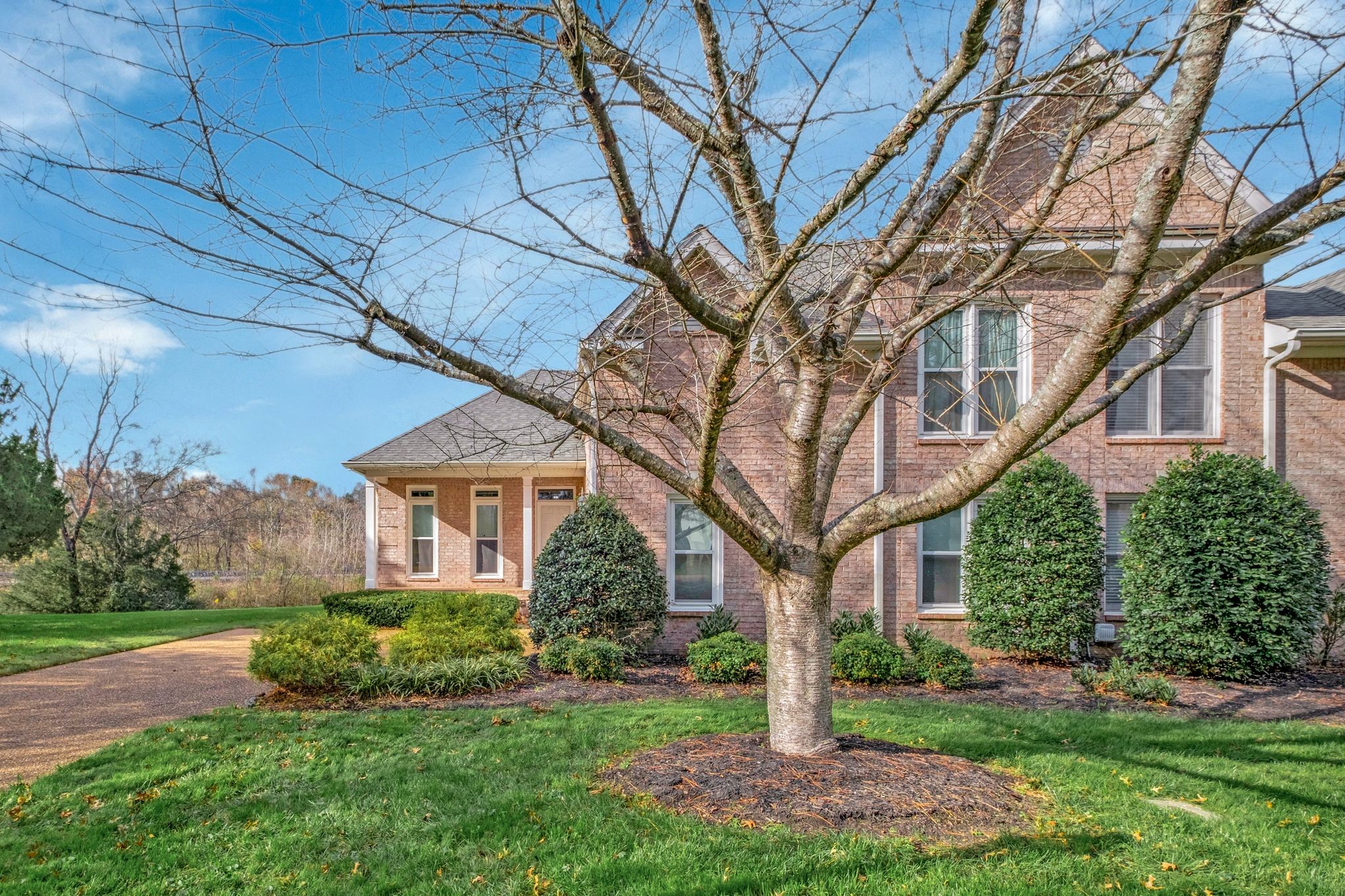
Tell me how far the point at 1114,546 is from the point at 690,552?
6.08m

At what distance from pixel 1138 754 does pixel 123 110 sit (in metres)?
7.44

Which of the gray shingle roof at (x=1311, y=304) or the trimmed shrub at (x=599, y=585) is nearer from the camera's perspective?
the trimmed shrub at (x=599, y=585)

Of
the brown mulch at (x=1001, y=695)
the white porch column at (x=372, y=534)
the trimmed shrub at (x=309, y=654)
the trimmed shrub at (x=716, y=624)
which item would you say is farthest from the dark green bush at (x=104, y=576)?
the trimmed shrub at (x=716, y=624)

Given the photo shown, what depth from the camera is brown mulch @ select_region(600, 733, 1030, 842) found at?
13.0ft

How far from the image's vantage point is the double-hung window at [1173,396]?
32.8 ft

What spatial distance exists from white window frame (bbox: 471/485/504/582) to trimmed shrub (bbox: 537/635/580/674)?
304 inches

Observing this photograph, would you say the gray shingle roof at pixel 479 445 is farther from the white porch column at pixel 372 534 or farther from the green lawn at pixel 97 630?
the green lawn at pixel 97 630

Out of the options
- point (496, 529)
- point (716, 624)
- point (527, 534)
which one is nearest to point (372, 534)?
point (496, 529)

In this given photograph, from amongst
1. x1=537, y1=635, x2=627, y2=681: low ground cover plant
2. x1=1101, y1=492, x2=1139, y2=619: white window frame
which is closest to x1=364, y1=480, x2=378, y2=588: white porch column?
x1=537, y1=635, x2=627, y2=681: low ground cover plant

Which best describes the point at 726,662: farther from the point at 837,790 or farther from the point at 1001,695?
the point at 837,790

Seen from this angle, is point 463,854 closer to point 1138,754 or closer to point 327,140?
point 327,140

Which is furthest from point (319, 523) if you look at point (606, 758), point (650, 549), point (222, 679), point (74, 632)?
point (606, 758)

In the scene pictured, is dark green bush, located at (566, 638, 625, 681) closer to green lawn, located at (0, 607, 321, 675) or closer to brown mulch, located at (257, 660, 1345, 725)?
brown mulch, located at (257, 660, 1345, 725)

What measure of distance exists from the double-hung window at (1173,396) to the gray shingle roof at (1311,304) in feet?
3.17
